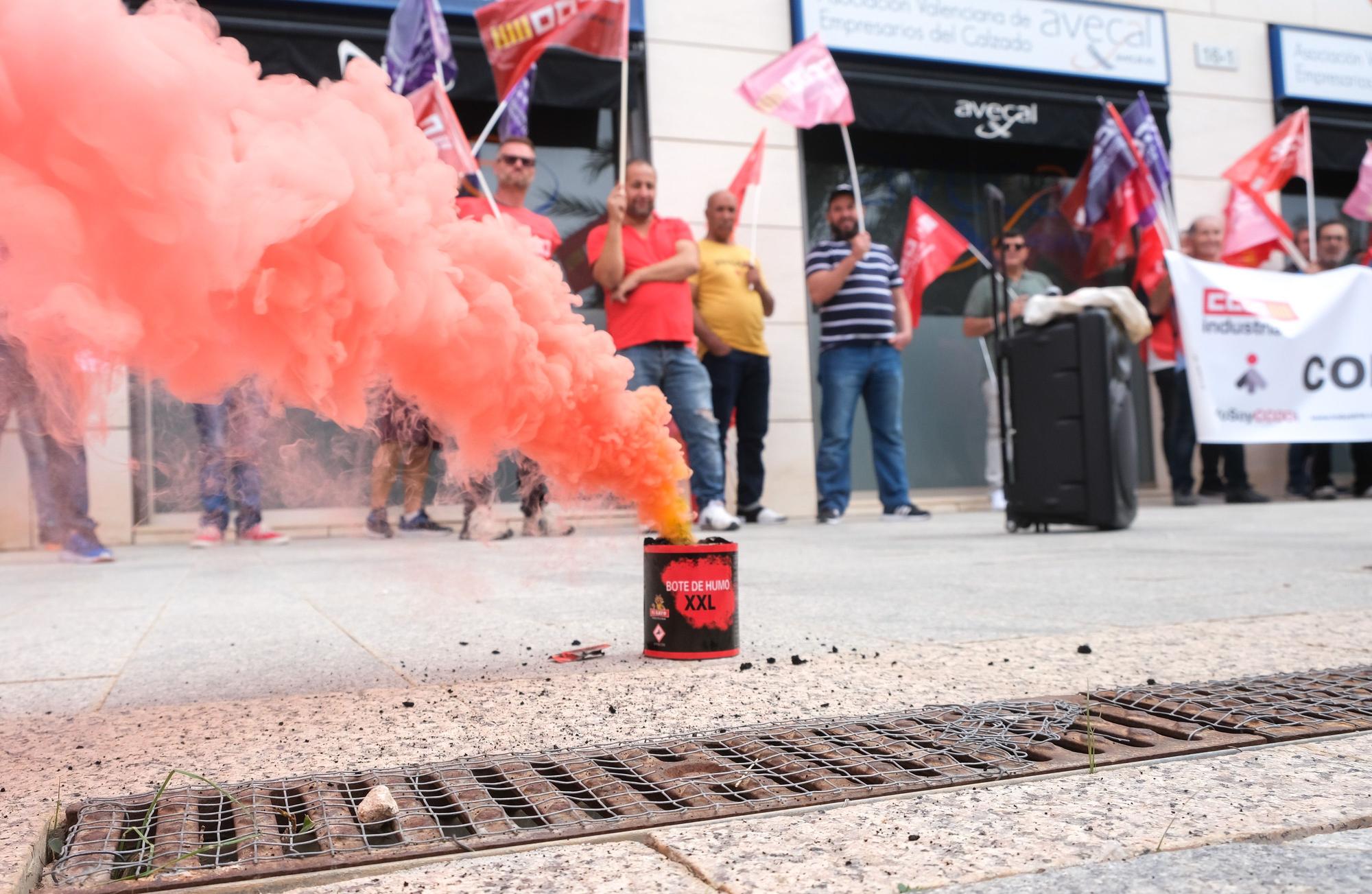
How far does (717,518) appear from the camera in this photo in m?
7.26

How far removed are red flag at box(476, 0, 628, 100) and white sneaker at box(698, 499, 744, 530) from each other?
3276mm

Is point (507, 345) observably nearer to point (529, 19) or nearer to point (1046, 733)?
point (1046, 733)

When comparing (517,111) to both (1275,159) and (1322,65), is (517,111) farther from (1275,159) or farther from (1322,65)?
(1322,65)

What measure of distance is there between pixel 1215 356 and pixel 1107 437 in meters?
2.94

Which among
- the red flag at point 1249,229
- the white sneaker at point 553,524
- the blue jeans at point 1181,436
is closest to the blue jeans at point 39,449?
the white sneaker at point 553,524

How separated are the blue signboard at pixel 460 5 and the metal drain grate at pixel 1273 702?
8.02 metres

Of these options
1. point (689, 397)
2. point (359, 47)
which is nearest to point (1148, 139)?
point (689, 397)

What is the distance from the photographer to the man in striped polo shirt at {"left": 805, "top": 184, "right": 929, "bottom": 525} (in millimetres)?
8359

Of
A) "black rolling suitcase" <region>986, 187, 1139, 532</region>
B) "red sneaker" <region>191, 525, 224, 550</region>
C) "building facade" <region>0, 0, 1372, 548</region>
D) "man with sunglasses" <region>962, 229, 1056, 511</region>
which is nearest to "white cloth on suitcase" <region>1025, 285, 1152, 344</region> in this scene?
"black rolling suitcase" <region>986, 187, 1139, 532</region>

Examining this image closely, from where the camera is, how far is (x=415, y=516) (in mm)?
7289

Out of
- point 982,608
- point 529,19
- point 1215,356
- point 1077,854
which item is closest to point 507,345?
point 1077,854

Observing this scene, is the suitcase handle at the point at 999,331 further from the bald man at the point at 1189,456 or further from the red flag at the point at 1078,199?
the red flag at the point at 1078,199

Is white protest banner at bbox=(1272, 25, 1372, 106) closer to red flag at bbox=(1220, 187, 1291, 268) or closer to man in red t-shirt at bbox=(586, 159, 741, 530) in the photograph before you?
red flag at bbox=(1220, 187, 1291, 268)

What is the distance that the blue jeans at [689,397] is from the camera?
269 inches
